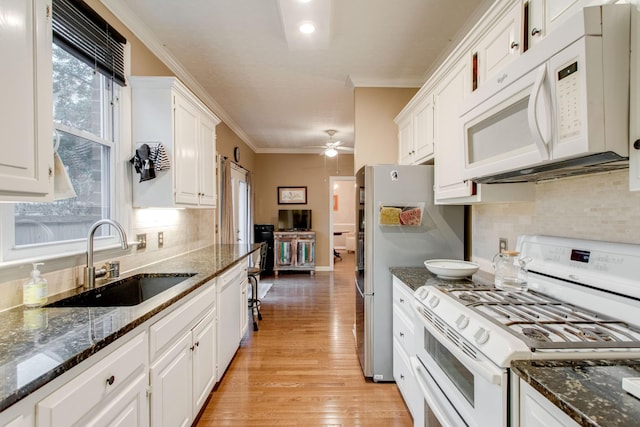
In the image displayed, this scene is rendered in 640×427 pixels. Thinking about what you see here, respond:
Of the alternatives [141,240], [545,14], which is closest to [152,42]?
[141,240]

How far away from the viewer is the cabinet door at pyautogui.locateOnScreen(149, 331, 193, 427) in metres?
1.35

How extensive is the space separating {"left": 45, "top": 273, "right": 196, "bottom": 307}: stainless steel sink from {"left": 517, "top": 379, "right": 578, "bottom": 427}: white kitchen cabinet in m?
1.85

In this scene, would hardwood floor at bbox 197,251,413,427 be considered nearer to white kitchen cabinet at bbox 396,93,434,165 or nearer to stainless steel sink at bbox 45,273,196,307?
stainless steel sink at bbox 45,273,196,307

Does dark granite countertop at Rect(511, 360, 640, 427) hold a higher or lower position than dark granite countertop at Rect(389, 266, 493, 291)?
lower

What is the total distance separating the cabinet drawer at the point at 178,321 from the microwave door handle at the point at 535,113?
1.66 m

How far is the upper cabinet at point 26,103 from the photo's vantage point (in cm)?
101

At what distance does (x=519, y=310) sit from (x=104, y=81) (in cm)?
267

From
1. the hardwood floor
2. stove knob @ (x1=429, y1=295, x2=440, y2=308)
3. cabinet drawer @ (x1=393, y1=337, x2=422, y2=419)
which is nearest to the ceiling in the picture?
stove knob @ (x1=429, y1=295, x2=440, y2=308)

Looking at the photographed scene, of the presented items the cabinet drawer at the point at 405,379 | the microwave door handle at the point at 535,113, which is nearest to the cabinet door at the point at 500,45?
the microwave door handle at the point at 535,113

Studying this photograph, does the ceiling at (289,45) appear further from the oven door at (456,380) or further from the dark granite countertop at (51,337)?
the oven door at (456,380)

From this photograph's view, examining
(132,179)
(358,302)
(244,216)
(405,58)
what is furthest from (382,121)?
(244,216)

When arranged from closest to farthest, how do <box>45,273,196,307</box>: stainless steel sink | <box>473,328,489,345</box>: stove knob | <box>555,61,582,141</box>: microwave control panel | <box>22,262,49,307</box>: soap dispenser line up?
<box>555,61,582,141</box>: microwave control panel
<box>473,328,489,345</box>: stove knob
<box>22,262,49,307</box>: soap dispenser
<box>45,273,196,307</box>: stainless steel sink

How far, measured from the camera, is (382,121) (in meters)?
3.26

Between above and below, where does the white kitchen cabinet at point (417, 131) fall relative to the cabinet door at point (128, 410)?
above
